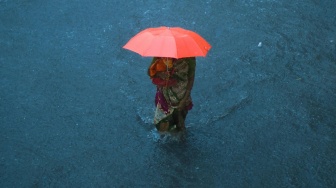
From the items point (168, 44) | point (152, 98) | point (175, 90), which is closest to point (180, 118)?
point (175, 90)

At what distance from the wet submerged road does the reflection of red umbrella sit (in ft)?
5.02

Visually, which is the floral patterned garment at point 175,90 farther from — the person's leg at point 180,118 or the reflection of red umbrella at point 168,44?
the reflection of red umbrella at point 168,44

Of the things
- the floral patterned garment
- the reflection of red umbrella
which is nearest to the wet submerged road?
the floral patterned garment

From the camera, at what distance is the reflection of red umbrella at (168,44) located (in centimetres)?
489

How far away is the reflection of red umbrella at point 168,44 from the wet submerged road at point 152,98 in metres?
1.53

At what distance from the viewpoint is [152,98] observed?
22.2 feet

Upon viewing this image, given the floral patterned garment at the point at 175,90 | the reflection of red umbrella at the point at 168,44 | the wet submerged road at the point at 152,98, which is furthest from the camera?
the wet submerged road at the point at 152,98

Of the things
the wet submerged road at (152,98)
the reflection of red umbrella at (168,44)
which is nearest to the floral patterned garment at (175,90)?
the reflection of red umbrella at (168,44)

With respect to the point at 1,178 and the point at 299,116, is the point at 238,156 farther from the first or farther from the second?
the point at 1,178

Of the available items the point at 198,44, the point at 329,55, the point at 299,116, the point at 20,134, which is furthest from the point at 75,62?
the point at 329,55

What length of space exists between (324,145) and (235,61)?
2.01m

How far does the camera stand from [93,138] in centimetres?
616

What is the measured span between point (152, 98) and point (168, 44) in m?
1.91

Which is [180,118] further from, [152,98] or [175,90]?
[152,98]
